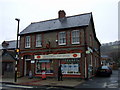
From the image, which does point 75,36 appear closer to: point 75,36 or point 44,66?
point 75,36

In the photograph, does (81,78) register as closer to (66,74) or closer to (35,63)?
(66,74)

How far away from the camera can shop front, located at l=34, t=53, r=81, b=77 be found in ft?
60.6

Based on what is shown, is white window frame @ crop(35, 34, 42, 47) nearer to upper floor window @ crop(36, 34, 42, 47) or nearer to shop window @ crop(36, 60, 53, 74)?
upper floor window @ crop(36, 34, 42, 47)

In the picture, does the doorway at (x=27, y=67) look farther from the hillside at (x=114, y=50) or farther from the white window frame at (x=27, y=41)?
the hillside at (x=114, y=50)

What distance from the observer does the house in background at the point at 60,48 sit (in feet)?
60.1

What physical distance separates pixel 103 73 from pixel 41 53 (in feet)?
30.2

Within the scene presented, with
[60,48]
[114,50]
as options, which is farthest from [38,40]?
[114,50]

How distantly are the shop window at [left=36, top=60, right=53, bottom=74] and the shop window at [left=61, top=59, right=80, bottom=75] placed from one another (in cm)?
198

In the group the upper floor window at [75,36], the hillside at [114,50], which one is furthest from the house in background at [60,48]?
the hillside at [114,50]

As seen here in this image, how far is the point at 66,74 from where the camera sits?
18906mm

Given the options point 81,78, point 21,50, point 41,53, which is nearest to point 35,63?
point 41,53

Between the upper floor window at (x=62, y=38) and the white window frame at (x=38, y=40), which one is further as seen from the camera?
the white window frame at (x=38, y=40)

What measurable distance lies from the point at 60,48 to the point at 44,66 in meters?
3.66

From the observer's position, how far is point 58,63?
64.1ft
